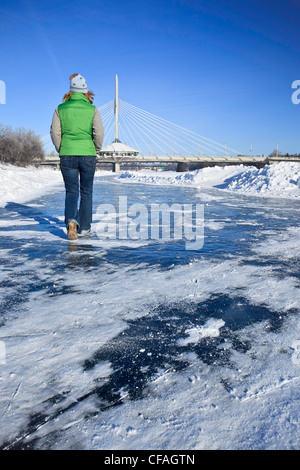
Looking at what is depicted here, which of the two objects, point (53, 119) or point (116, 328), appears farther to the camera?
point (53, 119)

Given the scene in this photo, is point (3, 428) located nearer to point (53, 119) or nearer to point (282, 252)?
point (282, 252)

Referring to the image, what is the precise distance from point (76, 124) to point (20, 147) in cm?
3495

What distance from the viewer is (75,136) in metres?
3.74

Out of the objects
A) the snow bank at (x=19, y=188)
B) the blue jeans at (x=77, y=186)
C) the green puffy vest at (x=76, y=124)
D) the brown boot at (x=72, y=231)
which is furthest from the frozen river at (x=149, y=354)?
the snow bank at (x=19, y=188)

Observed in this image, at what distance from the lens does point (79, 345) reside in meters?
1.41

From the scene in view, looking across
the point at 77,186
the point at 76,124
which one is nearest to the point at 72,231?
the point at 77,186

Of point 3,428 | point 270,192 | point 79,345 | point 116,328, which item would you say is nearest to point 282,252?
point 116,328

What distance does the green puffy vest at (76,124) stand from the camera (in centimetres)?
367

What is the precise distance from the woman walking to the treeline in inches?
1275

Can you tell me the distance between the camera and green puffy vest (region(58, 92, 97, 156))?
3.67 metres

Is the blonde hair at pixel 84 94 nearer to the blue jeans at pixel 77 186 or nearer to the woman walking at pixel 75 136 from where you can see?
the woman walking at pixel 75 136

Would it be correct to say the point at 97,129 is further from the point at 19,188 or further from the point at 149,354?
the point at 19,188

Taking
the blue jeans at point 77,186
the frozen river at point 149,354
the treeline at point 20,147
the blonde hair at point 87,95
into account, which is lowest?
the frozen river at point 149,354

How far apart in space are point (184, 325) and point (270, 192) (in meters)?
11.8
